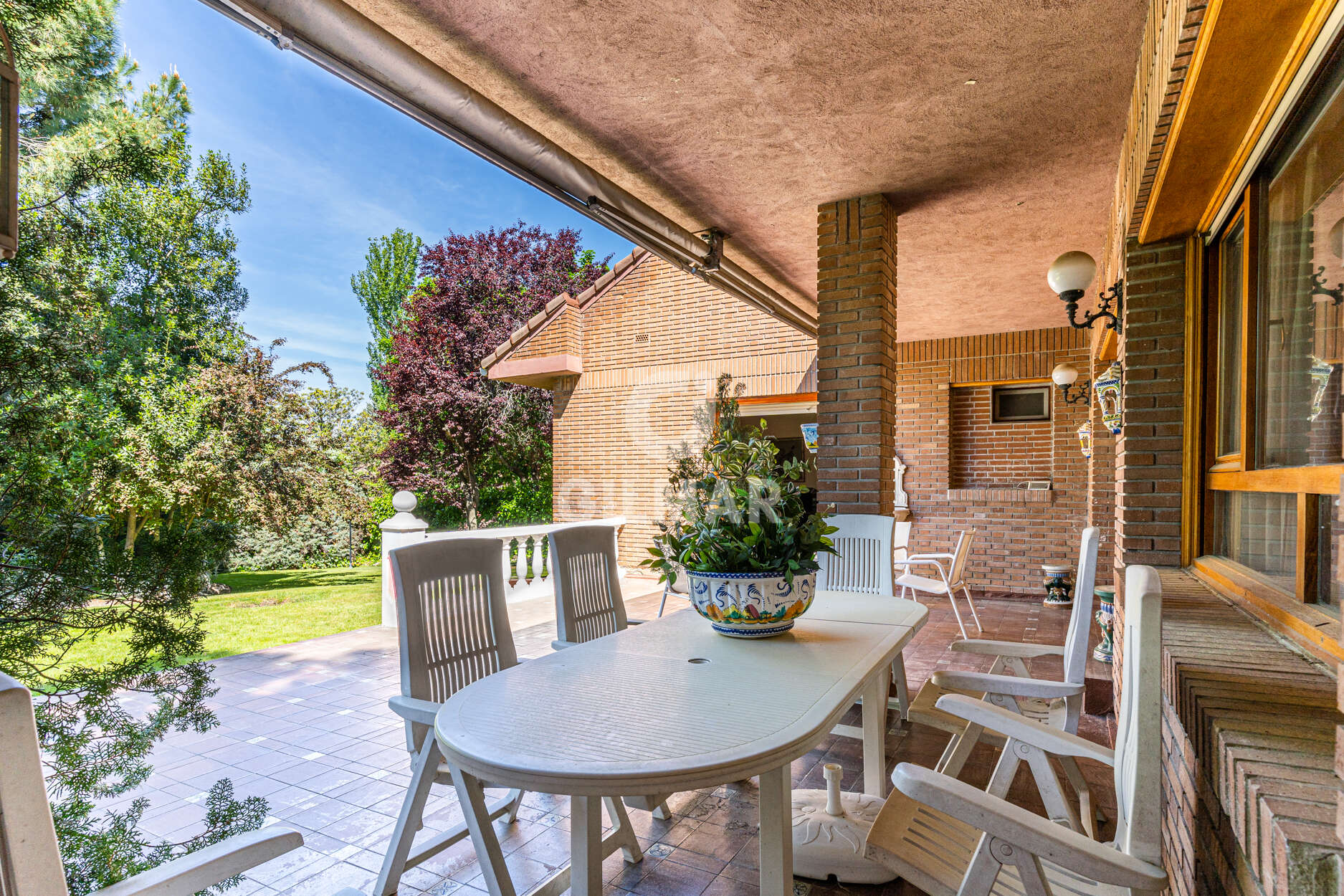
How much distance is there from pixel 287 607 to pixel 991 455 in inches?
319

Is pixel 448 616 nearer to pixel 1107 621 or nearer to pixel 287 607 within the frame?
pixel 1107 621

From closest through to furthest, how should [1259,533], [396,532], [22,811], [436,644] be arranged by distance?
1. [22,811]
2. [1259,533]
3. [436,644]
4. [396,532]

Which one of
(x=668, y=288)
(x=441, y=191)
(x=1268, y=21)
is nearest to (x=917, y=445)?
(x=668, y=288)

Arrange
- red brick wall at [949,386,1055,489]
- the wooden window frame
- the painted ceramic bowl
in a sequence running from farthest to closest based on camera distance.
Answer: red brick wall at [949,386,1055,489]
the painted ceramic bowl
the wooden window frame

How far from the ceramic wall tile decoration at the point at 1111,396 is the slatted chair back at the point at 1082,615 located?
1.14 meters

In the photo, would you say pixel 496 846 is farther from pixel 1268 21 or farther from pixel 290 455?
pixel 290 455

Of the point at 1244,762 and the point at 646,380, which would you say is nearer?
the point at 1244,762

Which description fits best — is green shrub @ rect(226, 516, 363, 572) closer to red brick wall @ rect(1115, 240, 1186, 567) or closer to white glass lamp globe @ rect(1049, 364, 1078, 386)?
white glass lamp globe @ rect(1049, 364, 1078, 386)

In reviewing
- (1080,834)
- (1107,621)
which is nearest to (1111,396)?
(1107,621)

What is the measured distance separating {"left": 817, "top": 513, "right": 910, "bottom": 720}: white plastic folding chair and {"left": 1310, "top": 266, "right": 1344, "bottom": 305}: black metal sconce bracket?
6.65 ft

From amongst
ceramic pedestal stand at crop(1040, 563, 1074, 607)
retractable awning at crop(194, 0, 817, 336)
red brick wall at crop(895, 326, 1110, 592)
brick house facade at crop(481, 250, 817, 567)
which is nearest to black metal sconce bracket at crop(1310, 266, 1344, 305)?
retractable awning at crop(194, 0, 817, 336)

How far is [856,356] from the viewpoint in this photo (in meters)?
3.80

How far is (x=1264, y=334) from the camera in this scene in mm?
1873

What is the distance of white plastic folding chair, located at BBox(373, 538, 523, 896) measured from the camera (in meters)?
1.88
